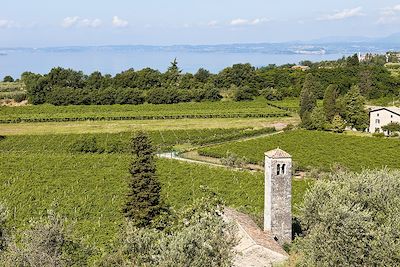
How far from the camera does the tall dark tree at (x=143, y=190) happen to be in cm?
2902

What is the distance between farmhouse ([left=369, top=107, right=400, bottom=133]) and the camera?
66875mm

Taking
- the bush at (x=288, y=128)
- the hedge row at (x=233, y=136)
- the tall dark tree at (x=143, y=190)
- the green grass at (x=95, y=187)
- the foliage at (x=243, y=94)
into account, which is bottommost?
the hedge row at (x=233, y=136)

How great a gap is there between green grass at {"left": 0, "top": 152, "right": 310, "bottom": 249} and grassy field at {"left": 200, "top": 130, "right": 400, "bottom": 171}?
286 inches

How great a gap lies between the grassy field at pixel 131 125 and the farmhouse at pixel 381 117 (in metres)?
11.2

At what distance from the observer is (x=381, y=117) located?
68000 mm

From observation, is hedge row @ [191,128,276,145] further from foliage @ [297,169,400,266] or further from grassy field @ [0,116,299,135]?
foliage @ [297,169,400,266]

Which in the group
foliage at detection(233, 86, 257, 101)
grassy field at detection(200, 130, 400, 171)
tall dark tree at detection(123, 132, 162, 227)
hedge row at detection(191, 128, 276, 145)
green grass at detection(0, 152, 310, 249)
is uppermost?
tall dark tree at detection(123, 132, 162, 227)

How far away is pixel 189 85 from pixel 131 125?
98.1 ft

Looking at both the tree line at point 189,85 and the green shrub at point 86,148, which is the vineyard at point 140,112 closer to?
the tree line at point 189,85

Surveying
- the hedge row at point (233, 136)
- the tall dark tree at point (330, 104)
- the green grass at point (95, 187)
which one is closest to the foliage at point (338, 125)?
→ the tall dark tree at point (330, 104)

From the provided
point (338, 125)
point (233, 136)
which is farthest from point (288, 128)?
point (233, 136)

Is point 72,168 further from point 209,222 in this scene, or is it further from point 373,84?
point 373,84

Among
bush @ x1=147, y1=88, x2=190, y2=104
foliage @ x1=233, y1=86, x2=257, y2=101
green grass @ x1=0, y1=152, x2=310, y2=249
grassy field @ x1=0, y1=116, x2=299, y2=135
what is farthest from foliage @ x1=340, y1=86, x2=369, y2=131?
bush @ x1=147, y1=88, x2=190, y2=104

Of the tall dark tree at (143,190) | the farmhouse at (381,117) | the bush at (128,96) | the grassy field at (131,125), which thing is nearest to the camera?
the tall dark tree at (143,190)
